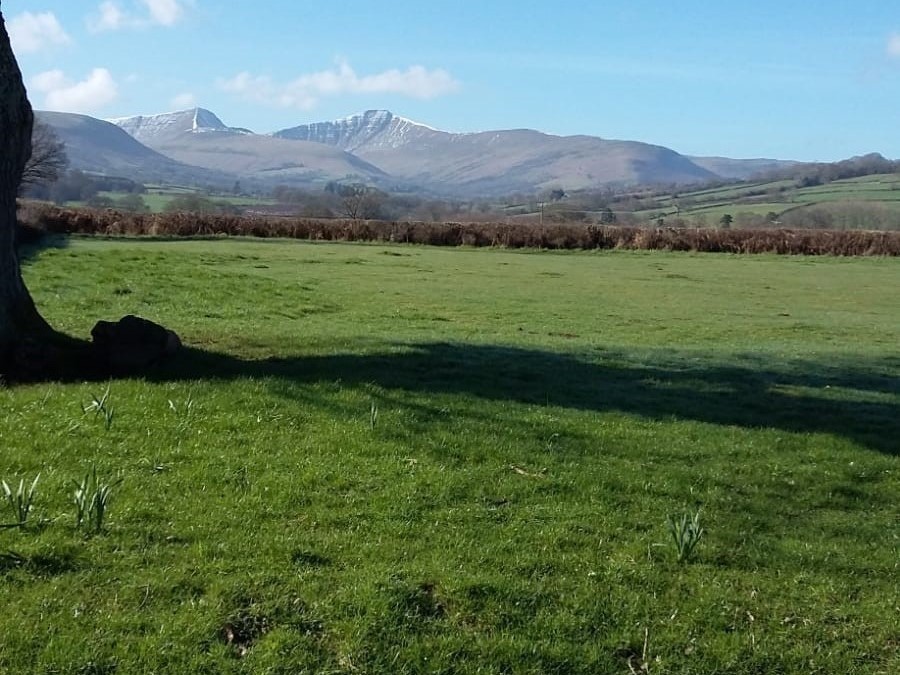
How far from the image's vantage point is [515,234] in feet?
209

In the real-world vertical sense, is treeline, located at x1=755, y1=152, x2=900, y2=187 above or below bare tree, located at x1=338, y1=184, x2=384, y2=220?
above

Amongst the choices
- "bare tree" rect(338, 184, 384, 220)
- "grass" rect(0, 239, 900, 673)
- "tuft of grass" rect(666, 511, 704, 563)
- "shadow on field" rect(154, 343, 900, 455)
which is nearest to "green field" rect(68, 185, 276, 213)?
"bare tree" rect(338, 184, 384, 220)

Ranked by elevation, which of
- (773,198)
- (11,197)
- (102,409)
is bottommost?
(102,409)

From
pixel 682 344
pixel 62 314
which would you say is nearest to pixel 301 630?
pixel 62 314

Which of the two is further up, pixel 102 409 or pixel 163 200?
pixel 163 200

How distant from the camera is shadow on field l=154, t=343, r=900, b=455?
10398 mm

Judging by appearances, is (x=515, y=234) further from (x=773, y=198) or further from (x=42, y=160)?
(x=773, y=198)

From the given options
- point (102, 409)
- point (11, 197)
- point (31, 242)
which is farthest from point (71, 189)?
point (102, 409)

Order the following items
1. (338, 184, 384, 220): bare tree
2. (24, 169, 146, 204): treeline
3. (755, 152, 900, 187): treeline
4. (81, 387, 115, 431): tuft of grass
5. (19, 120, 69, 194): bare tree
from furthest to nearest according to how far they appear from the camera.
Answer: (755, 152, 900, 187): treeline, (24, 169, 146, 204): treeline, (338, 184, 384, 220): bare tree, (19, 120, 69, 194): bare tree, (81, 387, 115, 431): tuft of grass

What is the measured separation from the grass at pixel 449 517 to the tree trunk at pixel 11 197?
131cm

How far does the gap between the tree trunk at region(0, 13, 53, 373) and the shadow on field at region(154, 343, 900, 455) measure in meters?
1.69

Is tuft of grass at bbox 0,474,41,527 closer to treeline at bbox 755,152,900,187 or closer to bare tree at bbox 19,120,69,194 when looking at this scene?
bare tree at bbox 19,120,69,194

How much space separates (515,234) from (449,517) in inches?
2282

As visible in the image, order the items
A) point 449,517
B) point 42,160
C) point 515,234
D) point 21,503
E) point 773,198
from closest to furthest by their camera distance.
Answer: point 21,503 < point 449,517 < point 42,160 < point 515,234 < point 773,198
